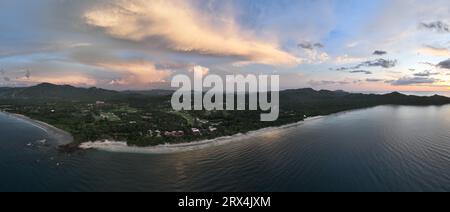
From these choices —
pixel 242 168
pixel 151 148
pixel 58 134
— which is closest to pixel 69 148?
pixel 151 148

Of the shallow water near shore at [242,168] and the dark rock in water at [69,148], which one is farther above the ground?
the dark rock in water at [69,148]

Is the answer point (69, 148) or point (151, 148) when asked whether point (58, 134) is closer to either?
point (69, 148)

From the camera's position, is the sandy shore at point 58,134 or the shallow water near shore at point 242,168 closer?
the shallow water near shore at point 242,168

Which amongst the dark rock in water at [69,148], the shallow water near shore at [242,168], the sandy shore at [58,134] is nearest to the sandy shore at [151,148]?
the dark rock in water at [69,148]

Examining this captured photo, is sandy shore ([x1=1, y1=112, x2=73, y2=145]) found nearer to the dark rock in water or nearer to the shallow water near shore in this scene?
the dark rock in water

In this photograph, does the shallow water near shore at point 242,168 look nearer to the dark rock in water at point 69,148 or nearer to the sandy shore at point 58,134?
the dark rock in water at point 69,148
